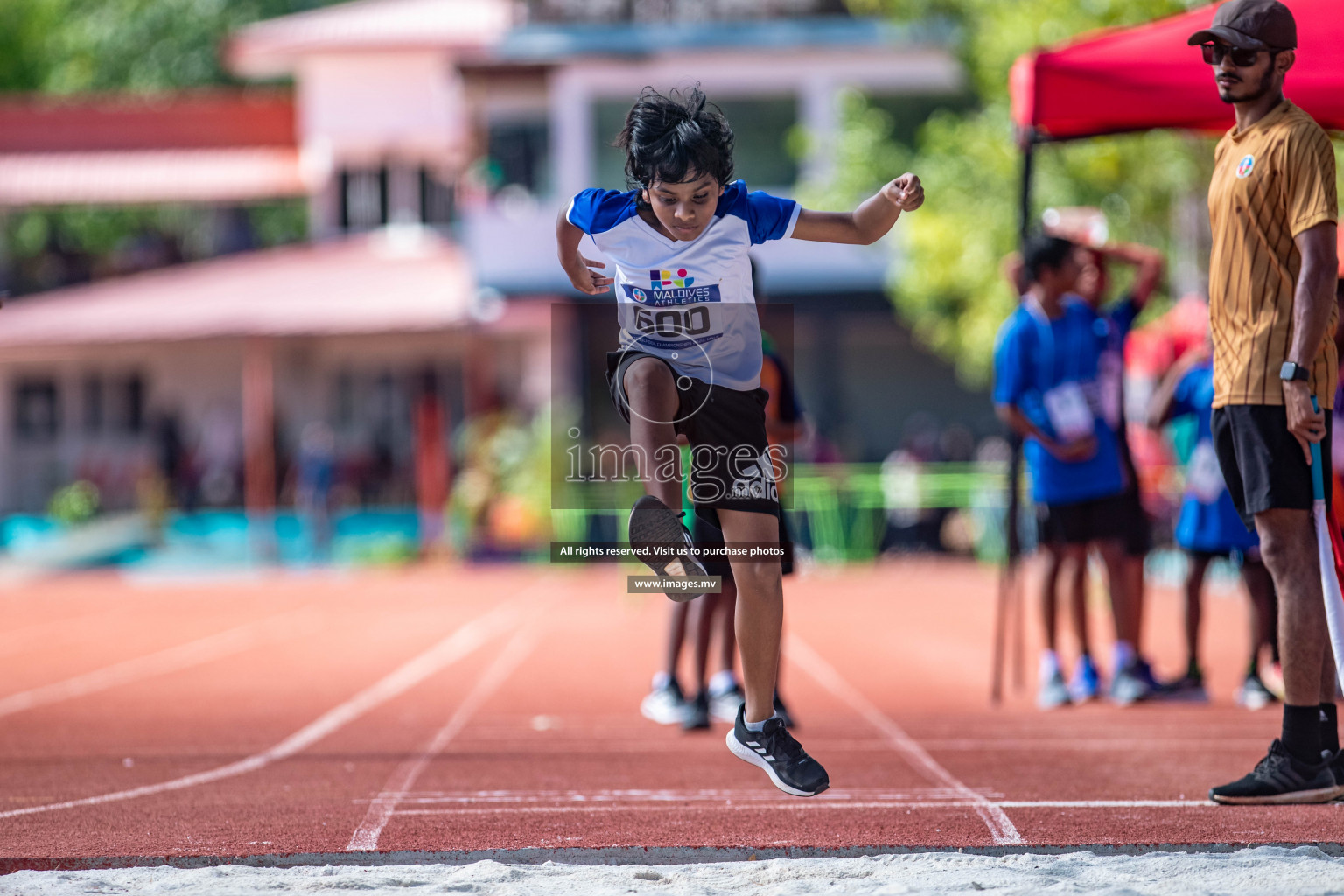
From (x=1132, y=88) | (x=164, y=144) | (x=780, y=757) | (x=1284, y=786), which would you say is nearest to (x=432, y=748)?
(x=780, y=757)

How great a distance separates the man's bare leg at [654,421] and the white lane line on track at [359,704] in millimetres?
2296

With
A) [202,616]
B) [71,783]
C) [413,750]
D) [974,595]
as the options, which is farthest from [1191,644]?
[202,616]

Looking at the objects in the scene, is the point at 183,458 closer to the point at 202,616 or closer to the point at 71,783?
the point at 202,616

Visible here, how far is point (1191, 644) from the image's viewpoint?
7.39 meters

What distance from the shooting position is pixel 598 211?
423cm

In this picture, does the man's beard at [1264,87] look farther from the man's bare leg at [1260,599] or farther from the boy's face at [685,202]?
the man's bare leg at [1260,599]

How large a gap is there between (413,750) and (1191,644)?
381cm

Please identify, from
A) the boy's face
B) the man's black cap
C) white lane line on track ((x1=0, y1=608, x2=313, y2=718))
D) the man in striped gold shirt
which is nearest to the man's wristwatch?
the man in striped gold shirt

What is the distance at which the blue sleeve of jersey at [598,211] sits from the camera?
422 centimetres

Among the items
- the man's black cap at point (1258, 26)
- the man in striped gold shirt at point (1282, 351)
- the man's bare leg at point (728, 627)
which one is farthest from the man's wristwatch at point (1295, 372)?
the man's bare leg at point (728, 627)

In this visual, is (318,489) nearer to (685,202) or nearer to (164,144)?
(164,144)

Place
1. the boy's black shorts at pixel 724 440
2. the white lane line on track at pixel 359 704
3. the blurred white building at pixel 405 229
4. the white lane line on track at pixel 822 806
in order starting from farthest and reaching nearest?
the blurred white building at pixel 405 229 < the white lane line on track at pixel 359 704 < the white lane line on track at pixel 822 806 < the boy's black shorts at pixel 724 440

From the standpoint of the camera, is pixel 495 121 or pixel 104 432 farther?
pixel 104 432

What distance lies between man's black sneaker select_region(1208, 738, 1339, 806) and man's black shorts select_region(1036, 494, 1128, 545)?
2.78 meters
